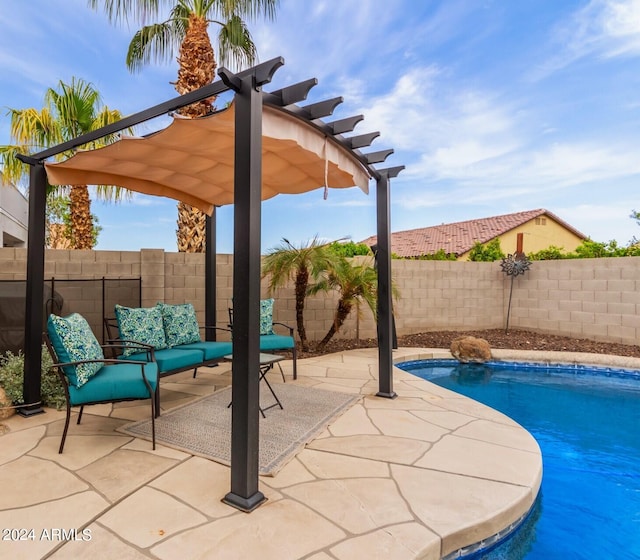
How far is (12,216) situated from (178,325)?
11970 mm

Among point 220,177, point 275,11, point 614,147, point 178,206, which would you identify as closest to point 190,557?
point 220,177

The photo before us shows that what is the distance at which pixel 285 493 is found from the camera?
2238mm

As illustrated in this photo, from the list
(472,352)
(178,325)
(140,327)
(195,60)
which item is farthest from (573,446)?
(195,60)

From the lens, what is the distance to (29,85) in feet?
31.0

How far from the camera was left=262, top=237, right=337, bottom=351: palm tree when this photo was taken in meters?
6.38

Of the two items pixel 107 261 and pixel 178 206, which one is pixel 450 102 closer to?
pixel 178 206

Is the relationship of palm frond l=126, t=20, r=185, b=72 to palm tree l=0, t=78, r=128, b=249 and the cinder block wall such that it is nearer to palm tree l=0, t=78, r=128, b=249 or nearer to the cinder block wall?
palm tree l=0, t=78, r=128, b=249

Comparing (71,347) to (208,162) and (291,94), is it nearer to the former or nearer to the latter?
(208,162)

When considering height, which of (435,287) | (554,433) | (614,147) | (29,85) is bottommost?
(554,433)

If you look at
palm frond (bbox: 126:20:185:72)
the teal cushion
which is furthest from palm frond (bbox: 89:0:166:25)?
the teal cushion

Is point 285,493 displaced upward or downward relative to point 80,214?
downward

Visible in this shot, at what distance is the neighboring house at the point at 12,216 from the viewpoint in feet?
36.8

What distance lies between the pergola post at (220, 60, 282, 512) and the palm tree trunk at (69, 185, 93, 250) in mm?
7849

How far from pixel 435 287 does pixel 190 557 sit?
7852 mm
